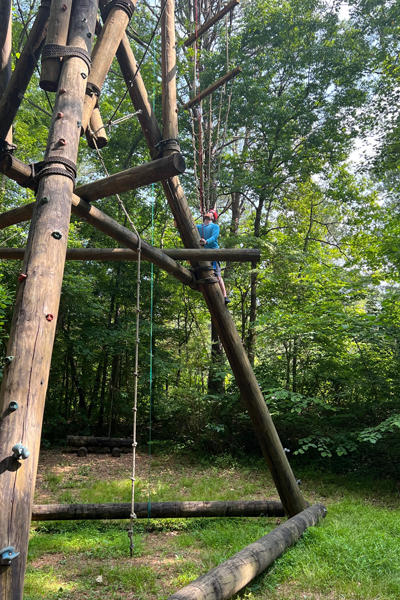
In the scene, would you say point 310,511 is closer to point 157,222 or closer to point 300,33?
point 157,222

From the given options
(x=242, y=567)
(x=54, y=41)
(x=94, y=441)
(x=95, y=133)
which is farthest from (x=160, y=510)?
(x=94, y=441)

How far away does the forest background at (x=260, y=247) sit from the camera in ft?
32.4

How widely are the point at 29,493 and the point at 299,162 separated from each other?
12.3 metres

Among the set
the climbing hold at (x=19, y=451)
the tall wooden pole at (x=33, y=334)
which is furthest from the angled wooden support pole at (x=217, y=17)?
the climbing hold at (x=19, y=451)

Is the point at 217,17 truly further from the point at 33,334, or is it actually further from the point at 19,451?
the point at 19,451

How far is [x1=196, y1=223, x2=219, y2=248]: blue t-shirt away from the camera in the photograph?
5.62 m

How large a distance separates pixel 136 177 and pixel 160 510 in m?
4.17

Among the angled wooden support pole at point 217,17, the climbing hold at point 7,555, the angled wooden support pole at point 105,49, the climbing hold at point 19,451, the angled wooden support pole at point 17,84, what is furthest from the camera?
the angled wooden support pole at point 217,17

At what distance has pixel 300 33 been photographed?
1262 centimetres

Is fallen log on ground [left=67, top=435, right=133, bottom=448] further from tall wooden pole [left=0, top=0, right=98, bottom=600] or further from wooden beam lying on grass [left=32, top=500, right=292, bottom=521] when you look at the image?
tall wooden pole [left=0, top=0, right=98, bottom=600]

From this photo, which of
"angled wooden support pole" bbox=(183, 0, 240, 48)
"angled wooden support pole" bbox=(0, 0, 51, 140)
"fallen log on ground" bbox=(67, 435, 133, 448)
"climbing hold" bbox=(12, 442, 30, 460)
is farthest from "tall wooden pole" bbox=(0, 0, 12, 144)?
"fallen log on ground" bbox=(67, 435, 133, 448)

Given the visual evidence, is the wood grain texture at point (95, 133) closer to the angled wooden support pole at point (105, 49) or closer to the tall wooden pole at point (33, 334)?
the angled wooden support pole at point (105, 49)

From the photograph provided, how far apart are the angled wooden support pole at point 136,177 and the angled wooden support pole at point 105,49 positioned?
0.46 meters

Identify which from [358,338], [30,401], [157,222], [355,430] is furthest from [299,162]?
[30,401]
